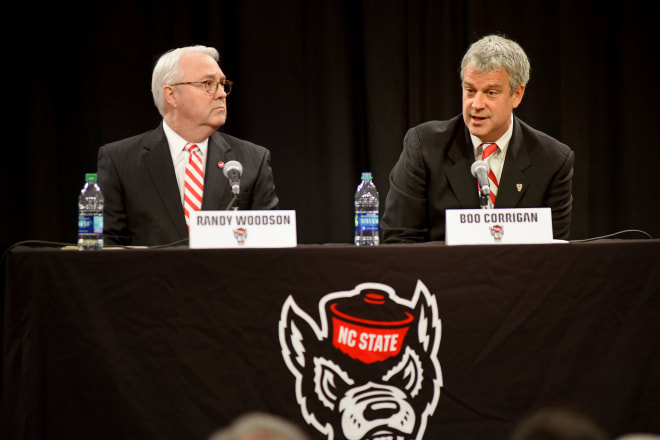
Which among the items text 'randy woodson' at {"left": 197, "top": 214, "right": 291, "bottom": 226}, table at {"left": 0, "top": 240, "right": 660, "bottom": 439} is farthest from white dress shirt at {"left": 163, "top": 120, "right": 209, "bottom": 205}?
table at {"left": 0, "top": 240, "right": 660, "bottom": 439}

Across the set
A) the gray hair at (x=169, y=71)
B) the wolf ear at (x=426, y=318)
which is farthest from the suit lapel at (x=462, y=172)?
the gray hair at (x=169, y=71)

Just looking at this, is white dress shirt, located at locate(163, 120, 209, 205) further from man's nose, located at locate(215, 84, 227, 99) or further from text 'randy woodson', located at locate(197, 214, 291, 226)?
text 'randy woodson', located at locate(197, 214, 291, 226)

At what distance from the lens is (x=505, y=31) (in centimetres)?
470

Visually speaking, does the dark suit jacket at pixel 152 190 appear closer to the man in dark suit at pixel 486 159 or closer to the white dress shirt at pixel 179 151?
the white dress shirt at pixel 179 151

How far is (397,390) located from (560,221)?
134 cm

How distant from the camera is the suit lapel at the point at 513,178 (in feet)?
10.8

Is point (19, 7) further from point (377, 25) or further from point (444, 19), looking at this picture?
point (444, 19)

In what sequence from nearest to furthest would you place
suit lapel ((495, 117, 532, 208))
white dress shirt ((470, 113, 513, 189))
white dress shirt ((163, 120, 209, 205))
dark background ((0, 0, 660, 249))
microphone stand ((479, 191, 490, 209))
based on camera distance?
microphone stand ((479, 191, 490, 209))
suit lapel ((495, 117, 532, 208))
white dress shirt ((470, 113, 513, 189))
white dress shirt ((163, 120, 209, 205))
dark background ((0, 0, 660, 249))

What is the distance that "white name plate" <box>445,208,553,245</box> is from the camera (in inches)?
102

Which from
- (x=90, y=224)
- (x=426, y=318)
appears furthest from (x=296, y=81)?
(x=426, y=318)

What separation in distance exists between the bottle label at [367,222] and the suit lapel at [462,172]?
538 millimetres

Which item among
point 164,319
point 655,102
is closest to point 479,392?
point 164,319

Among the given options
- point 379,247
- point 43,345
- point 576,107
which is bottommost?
point 43,345

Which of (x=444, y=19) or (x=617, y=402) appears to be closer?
(x=617, y=402)
